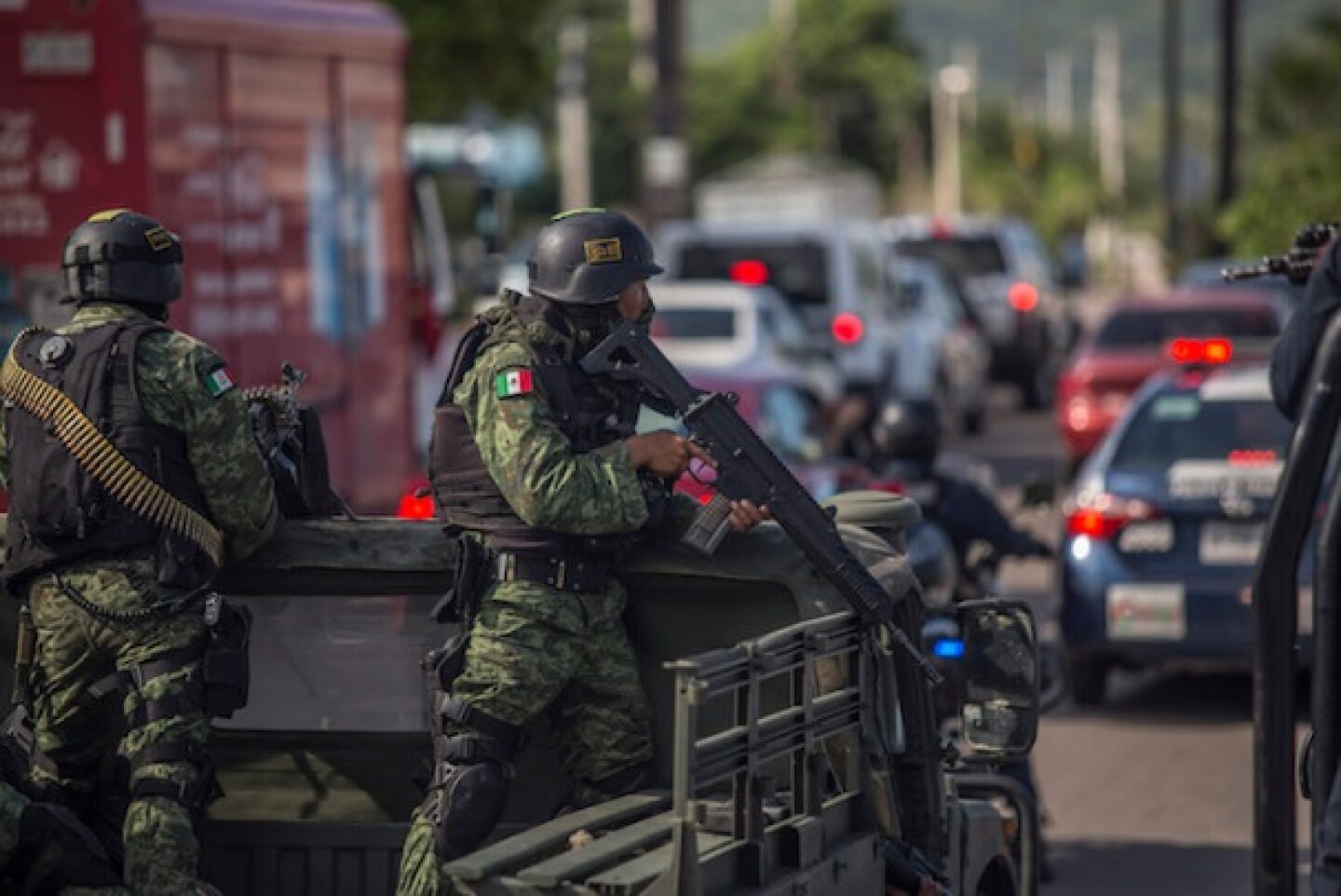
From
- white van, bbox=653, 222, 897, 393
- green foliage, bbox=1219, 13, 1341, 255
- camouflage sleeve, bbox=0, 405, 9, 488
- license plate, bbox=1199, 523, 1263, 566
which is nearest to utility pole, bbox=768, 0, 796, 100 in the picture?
green foliage, bbox=1219, 13, 1341, 255

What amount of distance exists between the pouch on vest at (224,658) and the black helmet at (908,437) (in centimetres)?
539

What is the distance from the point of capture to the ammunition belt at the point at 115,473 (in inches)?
231

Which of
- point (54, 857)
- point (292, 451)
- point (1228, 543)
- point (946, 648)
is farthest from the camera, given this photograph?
point (1228, 543)

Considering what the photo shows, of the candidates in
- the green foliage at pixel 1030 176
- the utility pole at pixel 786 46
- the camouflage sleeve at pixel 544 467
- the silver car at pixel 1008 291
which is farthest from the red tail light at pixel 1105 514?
the utility pole at pixel 786 46

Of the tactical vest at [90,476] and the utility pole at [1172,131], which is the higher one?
the utility pole at [1172,131]

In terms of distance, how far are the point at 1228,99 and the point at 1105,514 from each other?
30.9 m

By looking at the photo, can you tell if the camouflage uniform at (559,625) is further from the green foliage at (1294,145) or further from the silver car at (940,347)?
the silver car at (940,347)

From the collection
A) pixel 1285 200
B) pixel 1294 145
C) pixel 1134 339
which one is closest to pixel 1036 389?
pixel 1294 145

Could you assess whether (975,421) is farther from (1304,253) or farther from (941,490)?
(1304,253)

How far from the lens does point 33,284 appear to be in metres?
14.1

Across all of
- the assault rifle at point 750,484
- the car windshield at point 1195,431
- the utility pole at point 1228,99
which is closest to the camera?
the assault rifle at point 750,484

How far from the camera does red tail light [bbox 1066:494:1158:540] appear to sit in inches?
508

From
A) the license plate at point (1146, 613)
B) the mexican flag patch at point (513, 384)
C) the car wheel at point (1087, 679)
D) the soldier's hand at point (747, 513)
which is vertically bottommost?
the car wheel at point (1087, 679)

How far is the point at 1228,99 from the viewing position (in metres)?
42.9
